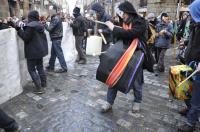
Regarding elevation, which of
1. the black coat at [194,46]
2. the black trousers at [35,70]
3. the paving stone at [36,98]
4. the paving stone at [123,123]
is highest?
the black coat at [194,46]

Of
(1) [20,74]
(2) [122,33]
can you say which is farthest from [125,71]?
(1) [20,74]

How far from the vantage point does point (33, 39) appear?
5.42 metres

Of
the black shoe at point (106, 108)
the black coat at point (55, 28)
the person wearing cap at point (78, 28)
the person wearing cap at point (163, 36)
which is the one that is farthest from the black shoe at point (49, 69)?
the black shoe at point (106, 108)

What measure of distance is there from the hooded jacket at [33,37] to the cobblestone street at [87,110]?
0.92 meters

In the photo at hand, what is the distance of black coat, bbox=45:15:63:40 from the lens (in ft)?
23.6

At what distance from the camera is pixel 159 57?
788 centimetres

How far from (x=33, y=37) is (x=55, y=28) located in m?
1.94

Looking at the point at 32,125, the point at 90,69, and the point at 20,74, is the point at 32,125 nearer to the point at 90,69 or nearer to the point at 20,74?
the point at 20,74

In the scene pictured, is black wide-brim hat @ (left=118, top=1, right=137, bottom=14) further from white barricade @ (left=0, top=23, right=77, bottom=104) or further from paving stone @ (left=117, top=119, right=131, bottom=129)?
white barricade @ (left=0, top=23, right=77, bottom=104)

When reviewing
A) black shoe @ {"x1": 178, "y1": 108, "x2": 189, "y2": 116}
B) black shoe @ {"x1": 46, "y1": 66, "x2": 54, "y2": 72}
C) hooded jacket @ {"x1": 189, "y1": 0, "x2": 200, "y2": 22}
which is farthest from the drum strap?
black shoe @ {"x1": 46, "y1": 66, "x2": 54, "y2": 72}

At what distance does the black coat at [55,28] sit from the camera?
7.18 m

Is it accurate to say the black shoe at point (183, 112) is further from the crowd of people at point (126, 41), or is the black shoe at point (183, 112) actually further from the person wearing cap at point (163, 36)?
the person wearing cap at point (163, 36)

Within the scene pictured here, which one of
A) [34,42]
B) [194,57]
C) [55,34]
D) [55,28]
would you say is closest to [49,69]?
[55,34]

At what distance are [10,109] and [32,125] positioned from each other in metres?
0.87
